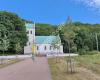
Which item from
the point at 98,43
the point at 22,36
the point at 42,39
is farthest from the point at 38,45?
the point at 98,43

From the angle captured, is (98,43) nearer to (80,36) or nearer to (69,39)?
(80,36)

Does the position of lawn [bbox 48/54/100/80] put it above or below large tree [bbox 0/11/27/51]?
below

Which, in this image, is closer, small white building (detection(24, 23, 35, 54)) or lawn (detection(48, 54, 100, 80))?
lawn (detection(48, 54, 100, 80))

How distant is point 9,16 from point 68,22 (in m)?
67.6

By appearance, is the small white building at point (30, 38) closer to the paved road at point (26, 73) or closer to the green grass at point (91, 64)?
the green grass at point (91, 64)

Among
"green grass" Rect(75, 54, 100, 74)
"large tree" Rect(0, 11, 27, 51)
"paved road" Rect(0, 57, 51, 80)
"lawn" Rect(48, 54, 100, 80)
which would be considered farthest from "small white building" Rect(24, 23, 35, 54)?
"paved road" Rect(0, 57, 51, 80)

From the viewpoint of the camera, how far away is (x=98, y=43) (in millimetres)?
105500

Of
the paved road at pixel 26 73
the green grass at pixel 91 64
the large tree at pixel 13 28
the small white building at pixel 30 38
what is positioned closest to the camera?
the paved road at pixel 26 73

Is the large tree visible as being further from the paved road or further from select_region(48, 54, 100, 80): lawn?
the paved road

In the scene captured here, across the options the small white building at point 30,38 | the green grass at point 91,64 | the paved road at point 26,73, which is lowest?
the paved road at point 26,73

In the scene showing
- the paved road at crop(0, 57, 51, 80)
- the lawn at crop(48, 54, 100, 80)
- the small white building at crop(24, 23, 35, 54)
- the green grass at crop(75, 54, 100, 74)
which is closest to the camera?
the lawn at crop(48, 54, 100, 80)

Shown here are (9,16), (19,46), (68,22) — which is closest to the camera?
(68,22)

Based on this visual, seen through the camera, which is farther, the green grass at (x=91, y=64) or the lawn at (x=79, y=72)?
the green grass at (x=91, y=64)

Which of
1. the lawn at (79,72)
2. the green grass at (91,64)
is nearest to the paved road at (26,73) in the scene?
the lawn at (79,72)
